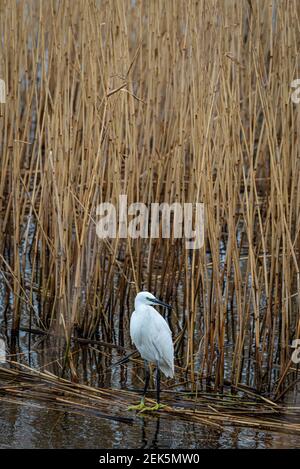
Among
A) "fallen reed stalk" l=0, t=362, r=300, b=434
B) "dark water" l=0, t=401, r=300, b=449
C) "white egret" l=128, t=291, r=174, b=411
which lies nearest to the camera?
"dark water" l=0, t=401, r=300, b=449

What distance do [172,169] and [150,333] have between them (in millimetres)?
1101

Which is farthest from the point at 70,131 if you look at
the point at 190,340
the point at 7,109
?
the point at 190,340

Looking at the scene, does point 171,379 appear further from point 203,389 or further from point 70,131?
point 70,131

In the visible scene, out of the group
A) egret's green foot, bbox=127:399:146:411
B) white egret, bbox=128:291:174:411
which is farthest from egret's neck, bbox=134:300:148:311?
egret's green foot, bbox=127:399:146:411

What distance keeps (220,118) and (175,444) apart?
4.19ft

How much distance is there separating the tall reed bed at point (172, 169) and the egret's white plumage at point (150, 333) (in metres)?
0.12

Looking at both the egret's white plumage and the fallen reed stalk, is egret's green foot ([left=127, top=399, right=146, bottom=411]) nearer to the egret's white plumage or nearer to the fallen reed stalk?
the fallen reed stalk

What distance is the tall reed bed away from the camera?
3273 mm

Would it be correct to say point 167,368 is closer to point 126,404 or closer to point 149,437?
point 126,404

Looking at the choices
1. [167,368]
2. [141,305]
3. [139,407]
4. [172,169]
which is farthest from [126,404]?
[172,169]

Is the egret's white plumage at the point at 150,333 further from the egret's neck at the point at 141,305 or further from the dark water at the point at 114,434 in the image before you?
the dark water at the point at 114,434

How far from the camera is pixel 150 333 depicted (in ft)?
10.5

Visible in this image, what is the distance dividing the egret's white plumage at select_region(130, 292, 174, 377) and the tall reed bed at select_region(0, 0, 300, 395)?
0.40 feet
